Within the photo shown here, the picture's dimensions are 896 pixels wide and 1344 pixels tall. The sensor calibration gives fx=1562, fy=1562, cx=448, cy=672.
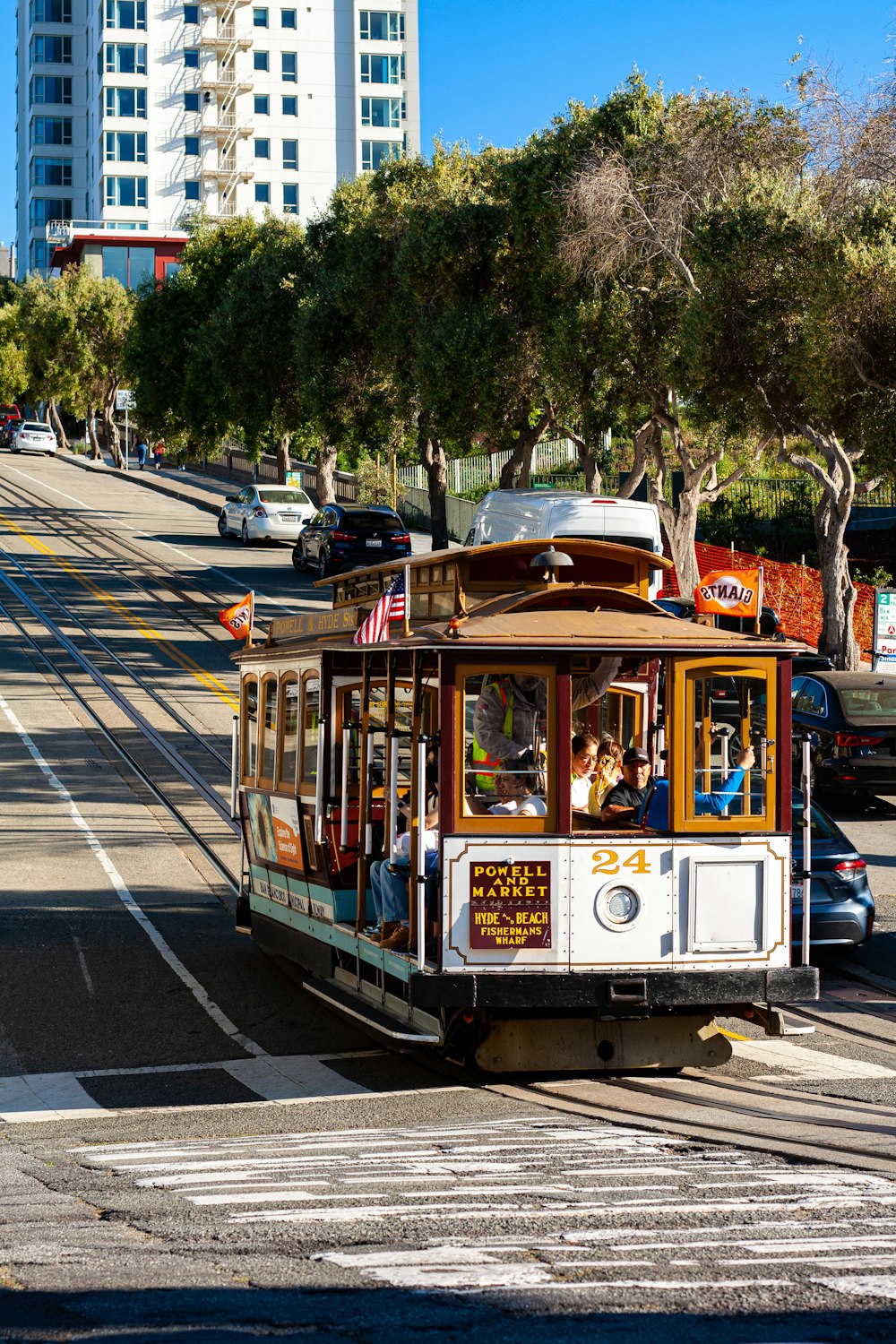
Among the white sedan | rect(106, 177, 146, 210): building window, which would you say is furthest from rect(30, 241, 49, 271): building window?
the white sedan

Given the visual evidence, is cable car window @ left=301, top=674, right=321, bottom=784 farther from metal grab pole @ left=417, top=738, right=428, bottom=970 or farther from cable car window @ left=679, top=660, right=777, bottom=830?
cable car window @ left=679, top=660, right=777, bottom=830

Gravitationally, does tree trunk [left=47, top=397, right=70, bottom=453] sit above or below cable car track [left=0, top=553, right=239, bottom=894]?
above

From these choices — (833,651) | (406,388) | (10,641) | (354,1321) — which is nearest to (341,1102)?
(354,1321)

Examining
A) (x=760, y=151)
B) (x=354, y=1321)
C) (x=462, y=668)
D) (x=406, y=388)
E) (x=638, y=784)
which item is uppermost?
(x=760, y=151)

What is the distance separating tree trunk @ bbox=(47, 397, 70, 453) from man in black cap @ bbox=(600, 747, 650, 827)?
78.0m

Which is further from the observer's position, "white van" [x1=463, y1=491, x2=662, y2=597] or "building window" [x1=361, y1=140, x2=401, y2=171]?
"building window" [x1=361, y1=140, x2=401, y2=171]

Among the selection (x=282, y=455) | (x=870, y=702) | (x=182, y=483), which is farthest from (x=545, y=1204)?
(x=182, y=483)

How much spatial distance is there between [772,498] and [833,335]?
60.9 ft

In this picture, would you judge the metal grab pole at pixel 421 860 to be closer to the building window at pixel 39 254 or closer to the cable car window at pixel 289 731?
the cable car window at pixel 289 731

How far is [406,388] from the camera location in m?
38.2

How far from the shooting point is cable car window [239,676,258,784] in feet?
46.4

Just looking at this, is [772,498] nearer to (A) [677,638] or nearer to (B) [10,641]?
(B) [10,641]

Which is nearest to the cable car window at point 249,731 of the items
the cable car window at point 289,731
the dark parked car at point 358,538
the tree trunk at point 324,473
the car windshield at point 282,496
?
the cable car window at point 289,731

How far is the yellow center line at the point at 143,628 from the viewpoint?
27.2 meters
